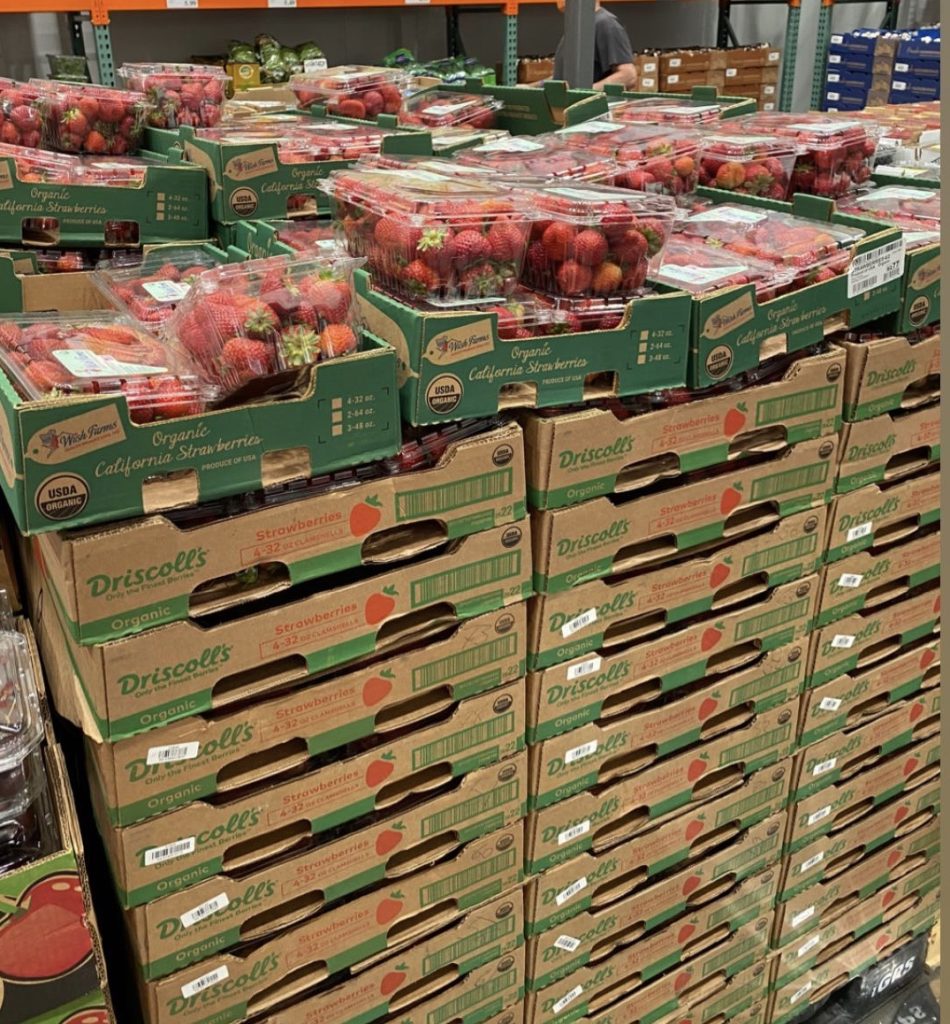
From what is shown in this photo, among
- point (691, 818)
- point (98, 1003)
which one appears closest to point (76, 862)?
point (98, 1003)

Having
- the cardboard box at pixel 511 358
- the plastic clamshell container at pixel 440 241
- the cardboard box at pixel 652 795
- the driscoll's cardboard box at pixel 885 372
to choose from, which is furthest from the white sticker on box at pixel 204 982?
the driscoll's cardboard box at pixel 885 372

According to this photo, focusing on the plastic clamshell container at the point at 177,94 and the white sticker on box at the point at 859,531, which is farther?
the plastic clamshell container at the point at 177,94

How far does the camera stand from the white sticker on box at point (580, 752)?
4.53 feet

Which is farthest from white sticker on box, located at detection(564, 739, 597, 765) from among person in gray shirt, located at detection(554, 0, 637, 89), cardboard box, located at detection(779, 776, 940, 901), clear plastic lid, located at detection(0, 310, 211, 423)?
person in gray shirt, located at detection(554, 0, 637, 89)

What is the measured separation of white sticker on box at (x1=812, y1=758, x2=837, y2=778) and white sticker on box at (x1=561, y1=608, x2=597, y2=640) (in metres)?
0.63

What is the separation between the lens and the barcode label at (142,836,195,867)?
107 cm

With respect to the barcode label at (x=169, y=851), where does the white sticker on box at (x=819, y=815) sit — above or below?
below

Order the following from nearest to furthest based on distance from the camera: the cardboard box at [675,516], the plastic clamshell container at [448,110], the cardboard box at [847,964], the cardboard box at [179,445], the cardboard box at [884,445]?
the cardboard box at [179,445]
the cardboard box at [675,516]
the cardboard box at [884,445]
the cardboard box at [847,964]
the plastic clamshell container at [448,110]

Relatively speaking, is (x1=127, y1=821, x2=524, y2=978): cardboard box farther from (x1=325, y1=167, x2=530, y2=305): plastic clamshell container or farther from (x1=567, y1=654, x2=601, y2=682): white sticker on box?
(x1=325, y1=167, x2=530, y2=305): plastic clamshell container

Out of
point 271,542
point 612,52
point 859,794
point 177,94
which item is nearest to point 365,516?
point 271,542

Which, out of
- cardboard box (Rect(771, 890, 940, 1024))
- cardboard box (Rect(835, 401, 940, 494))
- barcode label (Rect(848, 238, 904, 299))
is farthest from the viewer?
cardboard box (Rect(771, 890, 940, 1024))

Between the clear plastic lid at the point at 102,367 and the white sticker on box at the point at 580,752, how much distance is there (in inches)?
27.1

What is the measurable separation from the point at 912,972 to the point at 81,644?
1.78 metres

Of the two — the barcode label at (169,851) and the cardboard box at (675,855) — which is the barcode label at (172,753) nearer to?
the barcode label at (169,851)
